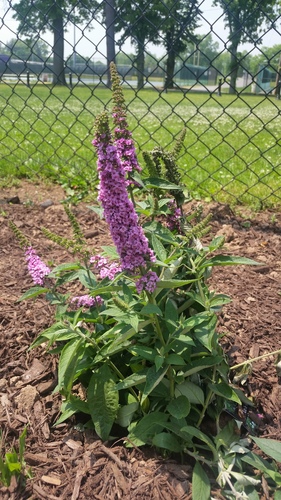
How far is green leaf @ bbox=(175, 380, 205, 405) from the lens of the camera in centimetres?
167

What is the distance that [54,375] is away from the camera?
2.03 m

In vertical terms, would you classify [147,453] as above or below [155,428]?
below

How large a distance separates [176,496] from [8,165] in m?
4.15

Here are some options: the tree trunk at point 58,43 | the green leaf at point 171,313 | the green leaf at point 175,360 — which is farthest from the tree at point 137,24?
the green leaf at point 175,360

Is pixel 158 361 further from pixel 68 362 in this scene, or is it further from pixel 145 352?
pixel 68 362

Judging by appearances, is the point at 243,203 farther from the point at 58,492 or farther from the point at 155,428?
the point at 58,492

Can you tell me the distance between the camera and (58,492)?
1536mm

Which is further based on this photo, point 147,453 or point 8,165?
point 8,165

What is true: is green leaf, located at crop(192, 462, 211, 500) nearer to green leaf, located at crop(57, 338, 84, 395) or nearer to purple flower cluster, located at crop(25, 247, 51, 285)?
green leaf, located at crop(57, 338, 84, 395)

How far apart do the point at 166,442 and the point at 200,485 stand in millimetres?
183

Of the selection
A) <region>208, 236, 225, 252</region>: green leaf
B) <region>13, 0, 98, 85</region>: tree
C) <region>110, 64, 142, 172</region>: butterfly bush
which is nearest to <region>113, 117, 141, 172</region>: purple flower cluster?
<region>110, 64, 142, 172</region>: butterfly bush

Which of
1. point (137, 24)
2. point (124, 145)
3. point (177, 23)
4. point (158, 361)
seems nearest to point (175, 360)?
point (158, 361)

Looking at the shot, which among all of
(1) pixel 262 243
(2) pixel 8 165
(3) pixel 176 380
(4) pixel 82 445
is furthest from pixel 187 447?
(2) pixel 8 165

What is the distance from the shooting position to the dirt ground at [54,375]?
1550 mm
